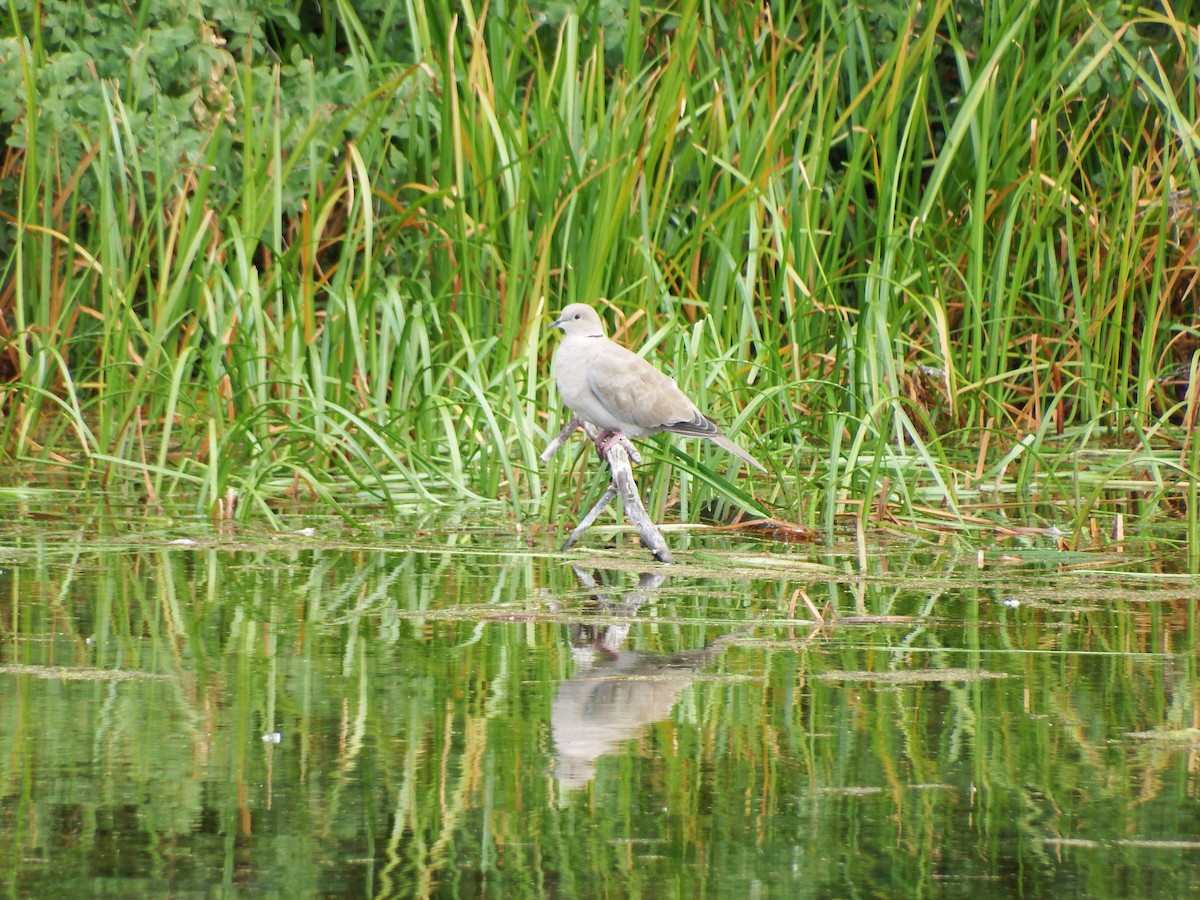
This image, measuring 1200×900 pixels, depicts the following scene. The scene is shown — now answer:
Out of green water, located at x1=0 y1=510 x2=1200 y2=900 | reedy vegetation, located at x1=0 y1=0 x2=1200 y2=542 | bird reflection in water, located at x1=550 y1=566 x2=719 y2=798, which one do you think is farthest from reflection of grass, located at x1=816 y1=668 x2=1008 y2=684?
reedy vegetation, located at x1=0 y1=0 x2=1200 y2=542

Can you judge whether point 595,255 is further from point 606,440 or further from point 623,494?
point 623,494

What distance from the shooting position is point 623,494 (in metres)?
4.97

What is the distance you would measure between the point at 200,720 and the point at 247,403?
3065 mm

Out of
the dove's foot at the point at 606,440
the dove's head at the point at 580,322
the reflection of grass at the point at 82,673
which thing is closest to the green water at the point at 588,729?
the reflection of grass at the point at 82,673

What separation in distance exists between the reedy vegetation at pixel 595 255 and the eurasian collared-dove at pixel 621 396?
1.53 feet

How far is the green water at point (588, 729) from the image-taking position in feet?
8.14

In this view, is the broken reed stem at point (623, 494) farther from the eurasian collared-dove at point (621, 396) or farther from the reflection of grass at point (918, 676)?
the reflection of grass at point (918, 676)

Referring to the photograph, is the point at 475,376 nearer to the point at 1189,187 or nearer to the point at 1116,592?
the point at 1116,592

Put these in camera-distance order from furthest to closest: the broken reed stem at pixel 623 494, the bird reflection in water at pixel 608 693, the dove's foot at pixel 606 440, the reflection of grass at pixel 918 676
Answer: the dove's foot at pixel 606 440, the broken reed stem at pixel 623 494, the reflection of grass at pixel 918 676, the bird reflection in water at pixel 608 693

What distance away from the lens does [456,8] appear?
8.16 m

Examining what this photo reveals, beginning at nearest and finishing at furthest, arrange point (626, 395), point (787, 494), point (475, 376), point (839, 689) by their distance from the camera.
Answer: point (839, 689) < point (626, 395) < point (787, 494) < point (475, 376)

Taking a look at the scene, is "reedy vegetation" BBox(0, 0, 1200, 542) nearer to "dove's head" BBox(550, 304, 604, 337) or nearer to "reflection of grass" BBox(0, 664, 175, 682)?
"dove's head" BBox(550, 304, 604, 337)

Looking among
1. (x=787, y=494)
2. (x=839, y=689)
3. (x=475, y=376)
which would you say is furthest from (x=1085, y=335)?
(x=839, y=689)

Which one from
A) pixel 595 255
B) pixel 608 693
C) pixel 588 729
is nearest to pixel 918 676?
pixel 608 693
